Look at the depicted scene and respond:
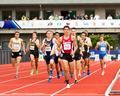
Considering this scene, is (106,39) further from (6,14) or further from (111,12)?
(6,14)

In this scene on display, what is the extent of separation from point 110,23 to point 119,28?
1.18 m

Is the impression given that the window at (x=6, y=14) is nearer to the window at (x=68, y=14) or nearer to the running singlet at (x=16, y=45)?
the window at (x=68, y=14)

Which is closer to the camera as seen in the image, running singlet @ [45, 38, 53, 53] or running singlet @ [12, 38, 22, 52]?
running singlet @ [45, 38, 53, 53]

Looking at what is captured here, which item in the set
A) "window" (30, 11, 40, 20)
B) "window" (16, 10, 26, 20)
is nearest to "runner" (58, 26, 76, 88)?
"window" (30, 11, 40, 20)

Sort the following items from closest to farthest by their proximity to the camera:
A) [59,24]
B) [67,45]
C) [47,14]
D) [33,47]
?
[67,45] → [33,47] → [59,24] → [47,14]

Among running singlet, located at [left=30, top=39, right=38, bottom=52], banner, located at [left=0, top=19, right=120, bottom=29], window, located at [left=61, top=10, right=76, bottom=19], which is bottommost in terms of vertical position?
running singlet, located at [left=30, top=39, right=38, bottom=52]

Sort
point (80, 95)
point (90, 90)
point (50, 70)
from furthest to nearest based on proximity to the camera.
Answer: point (50, 70), point (90, 90), point (80, 95)

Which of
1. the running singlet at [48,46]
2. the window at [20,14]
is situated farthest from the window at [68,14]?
the running singlet at [48,46]

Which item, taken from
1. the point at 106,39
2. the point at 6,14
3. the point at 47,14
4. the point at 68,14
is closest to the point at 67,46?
the point at 106,39

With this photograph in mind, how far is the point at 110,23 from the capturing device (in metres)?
57.9

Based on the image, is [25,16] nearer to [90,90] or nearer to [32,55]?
[32,55]

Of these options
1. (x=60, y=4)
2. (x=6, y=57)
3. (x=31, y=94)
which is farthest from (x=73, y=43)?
(x=60, y=4)

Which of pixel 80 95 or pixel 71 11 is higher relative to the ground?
pixel 71 11

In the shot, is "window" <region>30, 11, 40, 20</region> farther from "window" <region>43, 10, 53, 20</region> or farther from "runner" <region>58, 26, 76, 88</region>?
"runner" <region>58, 26, 76, 88</region>
